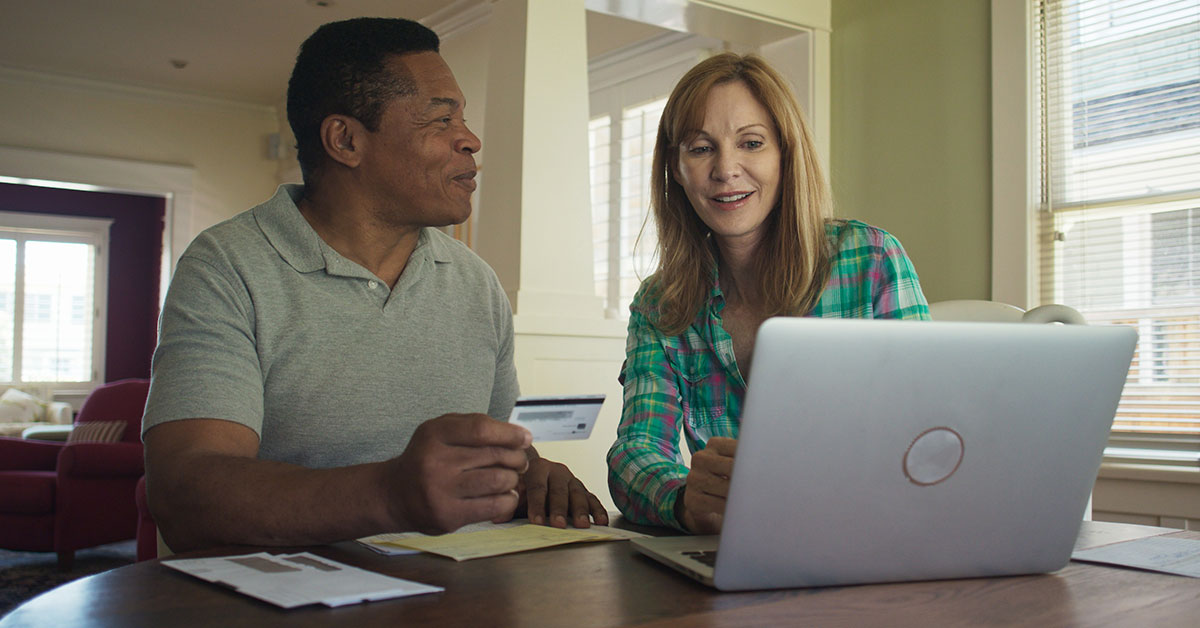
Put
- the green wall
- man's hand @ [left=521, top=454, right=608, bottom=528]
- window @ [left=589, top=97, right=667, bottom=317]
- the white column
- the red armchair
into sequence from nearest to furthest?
man's hand @ [left=521, top=454, right=608, bottom=528] → the white column → the green wall → the red armchair → window @ [left=589, top=97, right=667, bottom=317]

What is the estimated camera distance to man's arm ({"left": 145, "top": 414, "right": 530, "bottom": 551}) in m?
0.83

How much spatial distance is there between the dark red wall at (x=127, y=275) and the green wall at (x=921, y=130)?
22.9 ft

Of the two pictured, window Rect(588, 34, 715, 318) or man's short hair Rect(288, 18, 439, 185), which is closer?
man's short hair Rect(288, 18, 439, 185)

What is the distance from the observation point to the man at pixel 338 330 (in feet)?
3.30

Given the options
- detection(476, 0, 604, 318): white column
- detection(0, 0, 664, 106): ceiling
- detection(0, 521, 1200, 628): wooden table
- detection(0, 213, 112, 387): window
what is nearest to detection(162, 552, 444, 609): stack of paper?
detection(0, 521, 1200, 628): wooden table

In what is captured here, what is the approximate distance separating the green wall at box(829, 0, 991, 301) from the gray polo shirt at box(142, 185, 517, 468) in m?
2.07

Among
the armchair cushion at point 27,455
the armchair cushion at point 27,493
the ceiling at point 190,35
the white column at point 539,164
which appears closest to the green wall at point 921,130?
the white column at point 539,164

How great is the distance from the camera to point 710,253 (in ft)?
5.41

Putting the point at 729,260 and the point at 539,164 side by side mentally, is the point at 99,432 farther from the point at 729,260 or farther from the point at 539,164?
the point at 729,260

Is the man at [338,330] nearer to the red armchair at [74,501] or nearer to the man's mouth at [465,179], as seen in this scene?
the man's mouth at [465,179]

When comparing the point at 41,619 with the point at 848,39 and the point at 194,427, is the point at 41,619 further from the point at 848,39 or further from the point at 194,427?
the point at 848,39

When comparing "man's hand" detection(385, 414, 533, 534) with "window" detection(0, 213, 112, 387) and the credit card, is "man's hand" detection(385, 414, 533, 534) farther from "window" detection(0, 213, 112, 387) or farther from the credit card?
"window" detection(0, 213, 112, 387)

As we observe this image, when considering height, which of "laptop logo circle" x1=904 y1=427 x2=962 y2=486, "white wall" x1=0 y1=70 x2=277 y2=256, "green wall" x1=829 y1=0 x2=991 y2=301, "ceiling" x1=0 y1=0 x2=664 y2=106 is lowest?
"laptop logo circle" x1=904 y1=427 x2=962 y2=486

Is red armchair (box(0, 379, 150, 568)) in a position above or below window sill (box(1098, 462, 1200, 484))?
below
